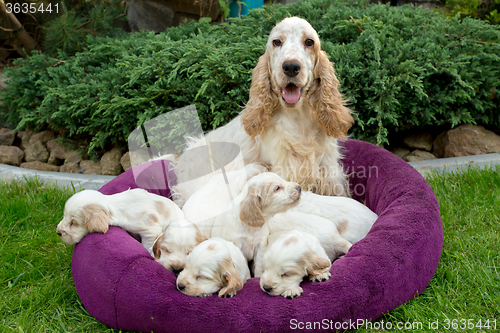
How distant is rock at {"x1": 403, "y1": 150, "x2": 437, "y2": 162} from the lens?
4.72m

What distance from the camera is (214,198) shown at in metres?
2.85

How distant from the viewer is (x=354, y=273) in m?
2.13

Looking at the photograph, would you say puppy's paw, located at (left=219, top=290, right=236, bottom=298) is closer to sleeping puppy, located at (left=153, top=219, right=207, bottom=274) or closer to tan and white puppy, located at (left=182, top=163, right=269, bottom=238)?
sleeping puppy, located at (left=153, top=219, right=207, bottom=274)

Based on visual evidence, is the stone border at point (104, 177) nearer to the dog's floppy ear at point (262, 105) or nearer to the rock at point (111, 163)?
the rock at point (111, 163)

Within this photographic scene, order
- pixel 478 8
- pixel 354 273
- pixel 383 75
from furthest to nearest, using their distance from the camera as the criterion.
→ pixel 478 8 < pixel 383 75 < pixel 354 273

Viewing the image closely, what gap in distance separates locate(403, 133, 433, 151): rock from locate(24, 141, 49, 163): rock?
178 inches

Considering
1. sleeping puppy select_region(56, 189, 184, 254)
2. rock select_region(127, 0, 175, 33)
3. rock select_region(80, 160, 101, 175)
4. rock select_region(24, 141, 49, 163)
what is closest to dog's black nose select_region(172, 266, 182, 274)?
sleeping puppy select_region(56, 189, 184, 254)

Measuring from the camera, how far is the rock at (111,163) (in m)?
4.88

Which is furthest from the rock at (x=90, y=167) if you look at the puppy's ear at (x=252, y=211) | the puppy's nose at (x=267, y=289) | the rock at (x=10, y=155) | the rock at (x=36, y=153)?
the puppy's nose at (x=267, y=289)

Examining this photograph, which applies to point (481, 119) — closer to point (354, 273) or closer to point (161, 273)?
point (354, 273)

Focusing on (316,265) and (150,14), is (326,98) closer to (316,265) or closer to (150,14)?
(316,265)

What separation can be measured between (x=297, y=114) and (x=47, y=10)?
5.25m

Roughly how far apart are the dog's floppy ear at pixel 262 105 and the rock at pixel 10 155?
11.8ft

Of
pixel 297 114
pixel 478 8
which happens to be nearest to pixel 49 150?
pixel 297 114
